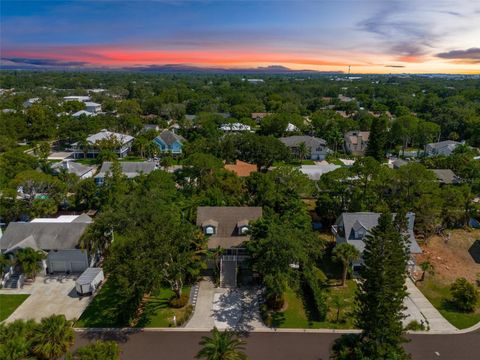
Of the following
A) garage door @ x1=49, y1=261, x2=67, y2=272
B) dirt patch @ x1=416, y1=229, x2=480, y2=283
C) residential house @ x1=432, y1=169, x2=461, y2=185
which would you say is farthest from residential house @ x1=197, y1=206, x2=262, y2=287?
residential house @ x1=432, y1=169, x2=461, y2=185

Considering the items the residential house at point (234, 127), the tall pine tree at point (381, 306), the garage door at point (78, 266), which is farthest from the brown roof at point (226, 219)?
the residential house at point (234, 127)

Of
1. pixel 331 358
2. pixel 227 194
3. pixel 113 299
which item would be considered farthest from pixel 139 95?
pixel 331 358

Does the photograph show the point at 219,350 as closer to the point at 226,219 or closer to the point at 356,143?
Result: the point at 226,219

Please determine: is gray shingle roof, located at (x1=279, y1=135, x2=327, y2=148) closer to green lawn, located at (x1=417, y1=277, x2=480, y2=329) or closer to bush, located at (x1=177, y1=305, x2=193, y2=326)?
green lawn, located at (x1=417, y1=277, x2=480, y2=329)

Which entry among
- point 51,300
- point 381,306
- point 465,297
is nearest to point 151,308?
point 51,300

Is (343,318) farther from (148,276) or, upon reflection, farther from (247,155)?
(247,155)

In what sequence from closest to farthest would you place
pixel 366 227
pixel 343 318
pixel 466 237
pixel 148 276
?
pixel 148 276 < pixel 343 318 < pixel 366 227 < pixel 466 237
